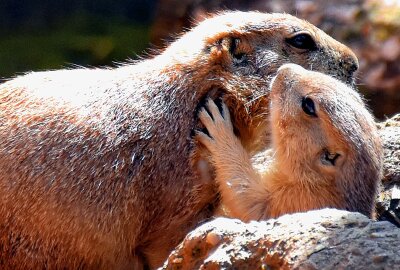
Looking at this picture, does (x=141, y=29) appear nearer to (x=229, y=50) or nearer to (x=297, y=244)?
(x=229, y=50)

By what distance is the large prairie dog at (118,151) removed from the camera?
18.4ft

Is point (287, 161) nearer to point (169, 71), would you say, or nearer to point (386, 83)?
point (169, 71)

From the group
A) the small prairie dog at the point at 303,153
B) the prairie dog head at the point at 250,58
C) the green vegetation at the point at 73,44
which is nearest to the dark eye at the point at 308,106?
the small prairie dog at the point at 303,153

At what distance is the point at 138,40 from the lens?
14688 mm

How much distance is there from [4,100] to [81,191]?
0.91 meters

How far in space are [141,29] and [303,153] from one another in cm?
965

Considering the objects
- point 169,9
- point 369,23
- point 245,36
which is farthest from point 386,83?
point 245,36

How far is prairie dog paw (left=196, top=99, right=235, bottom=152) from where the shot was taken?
5.82 m

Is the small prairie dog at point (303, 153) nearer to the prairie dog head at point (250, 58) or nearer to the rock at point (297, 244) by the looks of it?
the prairie dog head at point (250, 58)

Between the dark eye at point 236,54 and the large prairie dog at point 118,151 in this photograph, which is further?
the dark eye at point 236,54

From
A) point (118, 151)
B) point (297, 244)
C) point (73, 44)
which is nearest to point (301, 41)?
point (118, 151)

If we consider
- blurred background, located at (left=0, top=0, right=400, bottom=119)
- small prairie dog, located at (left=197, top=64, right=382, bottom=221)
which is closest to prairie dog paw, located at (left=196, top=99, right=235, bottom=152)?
small prairie dog, located at (left=197, top=64, right=382, bottom=221)

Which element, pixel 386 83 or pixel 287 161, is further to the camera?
pixel 386 83

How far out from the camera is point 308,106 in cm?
584
